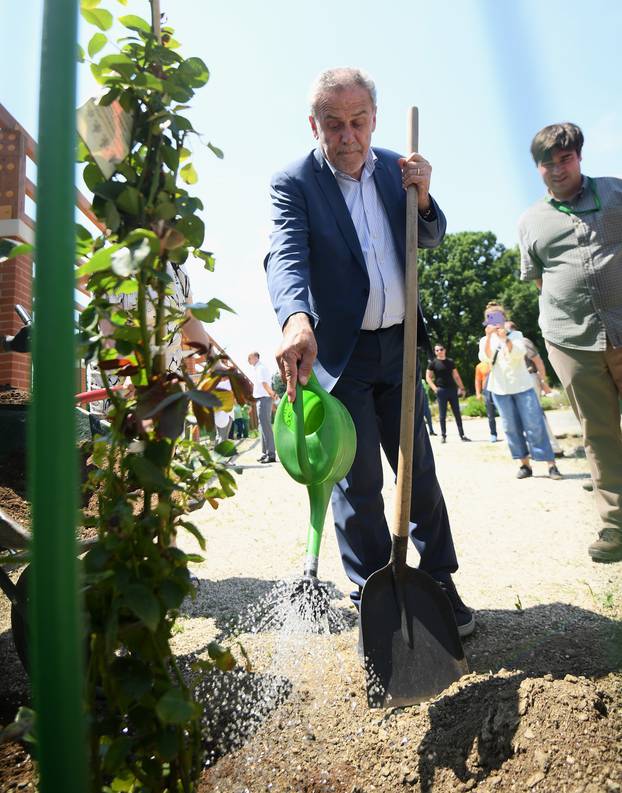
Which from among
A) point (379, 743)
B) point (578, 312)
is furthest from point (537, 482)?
point (379, 743)

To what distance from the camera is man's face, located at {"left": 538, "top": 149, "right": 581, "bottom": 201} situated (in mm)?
2543

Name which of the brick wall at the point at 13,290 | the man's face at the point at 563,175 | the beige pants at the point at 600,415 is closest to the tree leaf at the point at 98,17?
the brick wall at the point at 13,290

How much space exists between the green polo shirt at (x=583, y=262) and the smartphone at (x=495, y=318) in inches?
124

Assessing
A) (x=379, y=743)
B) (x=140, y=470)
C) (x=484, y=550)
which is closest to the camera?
(x=140, y=470)

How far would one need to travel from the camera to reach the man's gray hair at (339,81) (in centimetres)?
186

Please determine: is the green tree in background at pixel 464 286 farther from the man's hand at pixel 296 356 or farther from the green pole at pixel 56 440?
the green pole at pixel 56 440

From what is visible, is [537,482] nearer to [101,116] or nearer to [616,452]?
[616,452]

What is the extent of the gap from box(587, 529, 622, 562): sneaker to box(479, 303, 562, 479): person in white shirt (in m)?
2.43

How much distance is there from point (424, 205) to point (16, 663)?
204cm

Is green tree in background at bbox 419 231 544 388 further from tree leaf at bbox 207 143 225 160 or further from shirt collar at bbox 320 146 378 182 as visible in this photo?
tree leaf at bbox 207 143 225 160

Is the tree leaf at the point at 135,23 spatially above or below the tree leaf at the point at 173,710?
above

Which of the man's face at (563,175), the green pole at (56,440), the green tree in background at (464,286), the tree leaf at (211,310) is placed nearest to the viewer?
the green pole at (56,440)

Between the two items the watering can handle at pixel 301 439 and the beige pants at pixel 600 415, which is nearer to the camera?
the watering can handle at pixel 301 439

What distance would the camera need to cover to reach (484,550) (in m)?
3.16
